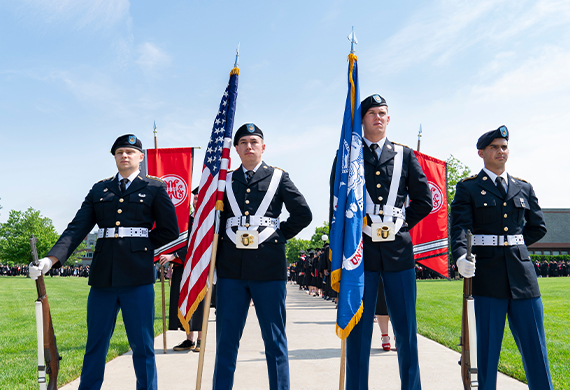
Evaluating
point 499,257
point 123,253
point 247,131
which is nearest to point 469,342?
point 499,257

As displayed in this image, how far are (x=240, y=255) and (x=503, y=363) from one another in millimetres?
4129

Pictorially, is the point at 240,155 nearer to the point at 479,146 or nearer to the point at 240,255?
the point at 240,255

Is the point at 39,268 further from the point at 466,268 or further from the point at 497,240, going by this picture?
the point at 497,240

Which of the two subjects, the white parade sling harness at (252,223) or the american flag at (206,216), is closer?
the white parade sling harness at (252,223)

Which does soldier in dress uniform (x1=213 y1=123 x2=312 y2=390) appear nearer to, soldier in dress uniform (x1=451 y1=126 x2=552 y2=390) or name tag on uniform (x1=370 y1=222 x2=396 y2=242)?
name tag on uniform (x1=370 y1=222 x2=396 y2=242)

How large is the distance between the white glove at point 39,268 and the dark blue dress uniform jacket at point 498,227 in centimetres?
348

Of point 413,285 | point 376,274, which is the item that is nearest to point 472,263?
point 413,285

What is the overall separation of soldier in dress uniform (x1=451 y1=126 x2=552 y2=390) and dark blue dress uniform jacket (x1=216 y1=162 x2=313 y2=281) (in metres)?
1.46

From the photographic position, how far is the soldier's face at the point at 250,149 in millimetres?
4500

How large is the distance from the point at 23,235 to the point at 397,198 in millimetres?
83495

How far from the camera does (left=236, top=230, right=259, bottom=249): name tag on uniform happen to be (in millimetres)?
4191

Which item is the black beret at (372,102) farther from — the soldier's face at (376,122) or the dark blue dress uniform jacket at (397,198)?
the dark blue dress uniform jacket at (397,198)

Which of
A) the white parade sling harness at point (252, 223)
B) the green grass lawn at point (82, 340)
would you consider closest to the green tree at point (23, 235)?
the green grass lawn at point (82, 340)

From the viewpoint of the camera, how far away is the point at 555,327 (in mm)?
9812
